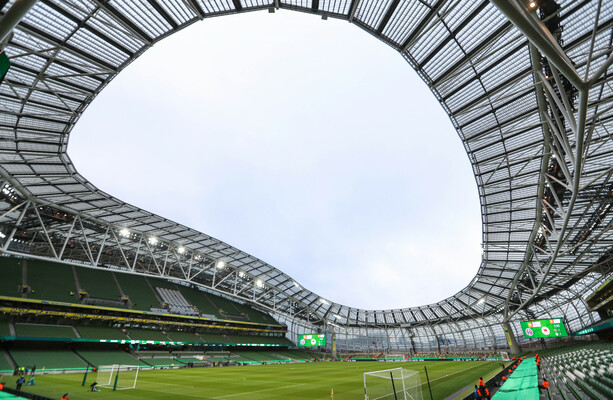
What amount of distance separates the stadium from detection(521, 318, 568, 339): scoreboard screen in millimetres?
231

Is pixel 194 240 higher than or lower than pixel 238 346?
higher

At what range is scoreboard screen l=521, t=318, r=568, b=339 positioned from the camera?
41.2 metres

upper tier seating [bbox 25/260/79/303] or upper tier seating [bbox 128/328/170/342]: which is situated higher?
upper tier seating [bbox 25/260/79/303]

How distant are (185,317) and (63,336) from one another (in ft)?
65.3

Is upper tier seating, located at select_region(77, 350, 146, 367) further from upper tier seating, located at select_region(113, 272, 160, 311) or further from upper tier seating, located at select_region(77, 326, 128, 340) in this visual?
upper tier seating, located at select_region(113, 272, 160, 311)

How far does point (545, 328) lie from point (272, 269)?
45843 millimetres

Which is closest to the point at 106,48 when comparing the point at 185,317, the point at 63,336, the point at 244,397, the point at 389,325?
the point at 244,397

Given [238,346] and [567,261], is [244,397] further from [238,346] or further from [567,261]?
[238,346]

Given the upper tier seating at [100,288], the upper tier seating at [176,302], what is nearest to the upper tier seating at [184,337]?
the upper tier seating at [176,302]

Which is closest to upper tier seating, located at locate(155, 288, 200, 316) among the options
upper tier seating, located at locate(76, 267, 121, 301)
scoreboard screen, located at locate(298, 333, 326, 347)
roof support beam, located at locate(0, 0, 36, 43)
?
upper tier seating, located at locate(76, 267, 121, 301)

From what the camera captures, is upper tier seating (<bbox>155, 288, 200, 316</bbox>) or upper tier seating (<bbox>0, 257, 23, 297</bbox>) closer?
upper tier seating (<bbox>0, 257, 23, 297</bbox>)

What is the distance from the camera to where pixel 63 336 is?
3788 centimetres

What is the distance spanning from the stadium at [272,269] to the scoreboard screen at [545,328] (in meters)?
0.23

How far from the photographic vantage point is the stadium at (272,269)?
49.3 ft
